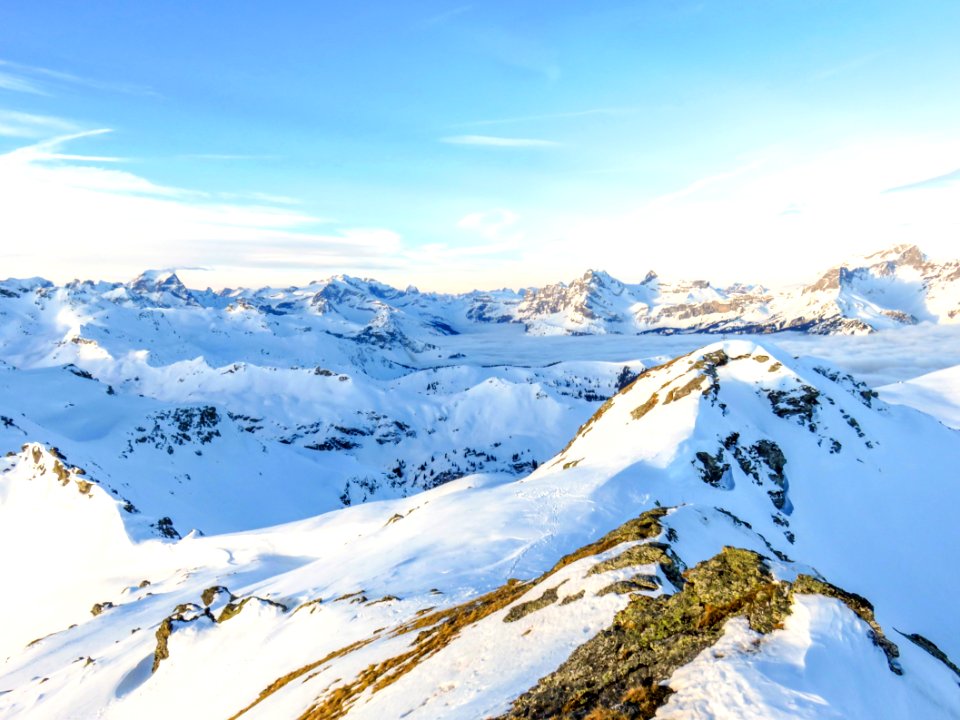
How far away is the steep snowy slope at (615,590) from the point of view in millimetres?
11133

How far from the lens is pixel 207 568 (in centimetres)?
7112

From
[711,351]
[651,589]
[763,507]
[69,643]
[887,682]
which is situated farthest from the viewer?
[711,351]

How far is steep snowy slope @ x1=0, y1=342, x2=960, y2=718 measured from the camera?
1113 centimetres

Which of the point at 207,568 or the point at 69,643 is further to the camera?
the point at 207,568

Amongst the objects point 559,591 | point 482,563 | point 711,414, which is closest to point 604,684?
point 559,591

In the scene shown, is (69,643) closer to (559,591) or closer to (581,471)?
(581,471)

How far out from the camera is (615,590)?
16.5 metres

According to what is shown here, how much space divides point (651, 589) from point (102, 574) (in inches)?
3794

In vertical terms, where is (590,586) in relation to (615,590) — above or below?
below

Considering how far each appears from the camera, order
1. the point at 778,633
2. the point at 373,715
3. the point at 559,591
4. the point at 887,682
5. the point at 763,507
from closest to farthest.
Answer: the point at 887,682 < the point at 778,633 < the point at 373,715 < the point at 559,591 < the point at 763,507

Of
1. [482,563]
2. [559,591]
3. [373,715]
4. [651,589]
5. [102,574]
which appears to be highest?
[651,589]

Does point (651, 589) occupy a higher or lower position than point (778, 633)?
lower

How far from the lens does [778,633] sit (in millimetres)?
11133

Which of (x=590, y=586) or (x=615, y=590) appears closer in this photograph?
(x=615, y=590)
